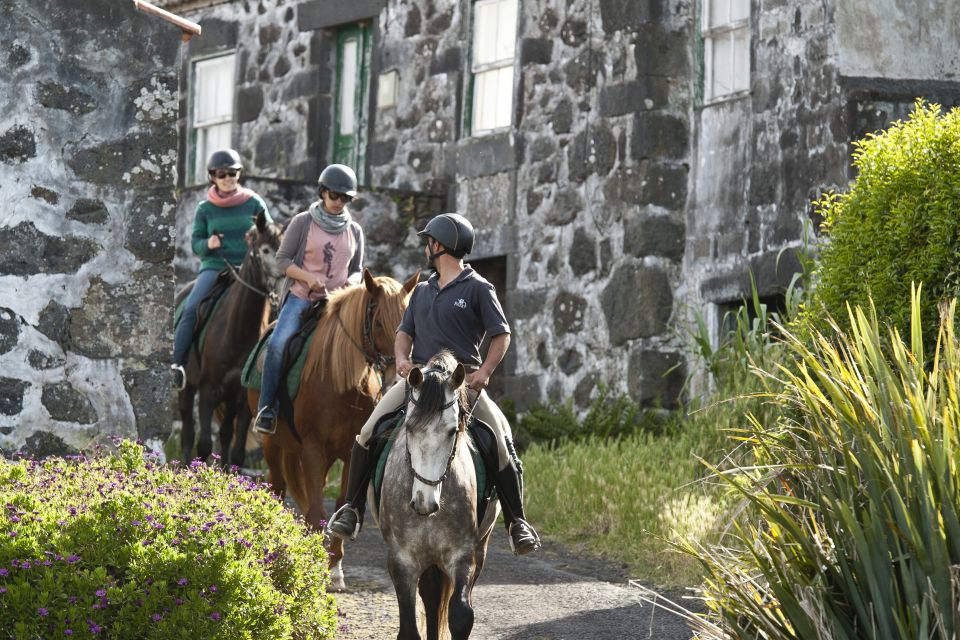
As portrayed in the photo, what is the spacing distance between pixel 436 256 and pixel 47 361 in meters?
2.26

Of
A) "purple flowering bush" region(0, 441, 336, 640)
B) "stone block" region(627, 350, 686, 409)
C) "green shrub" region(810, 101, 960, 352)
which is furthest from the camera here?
"stone block" region(627, 350, 686, 409)

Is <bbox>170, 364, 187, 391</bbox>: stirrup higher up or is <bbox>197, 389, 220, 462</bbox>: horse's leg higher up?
<bbox>170, 364, 187, 391</bbox>: stirrup

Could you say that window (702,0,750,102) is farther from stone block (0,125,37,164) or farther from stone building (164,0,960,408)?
stone block (0,125,37,164)

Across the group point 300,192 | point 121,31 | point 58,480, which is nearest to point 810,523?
point 58,480

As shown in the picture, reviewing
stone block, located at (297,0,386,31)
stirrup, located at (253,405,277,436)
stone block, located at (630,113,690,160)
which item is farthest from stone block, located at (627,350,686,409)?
stone block, located at (297,0,386,31)

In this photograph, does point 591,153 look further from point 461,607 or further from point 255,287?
point 461,607

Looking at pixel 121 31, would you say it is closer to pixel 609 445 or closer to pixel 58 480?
pixel 58 480

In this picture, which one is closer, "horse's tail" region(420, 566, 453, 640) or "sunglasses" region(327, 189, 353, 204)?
"horse's tail" region(420, 566, 453, 640)

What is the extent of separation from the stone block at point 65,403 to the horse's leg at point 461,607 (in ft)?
8.74

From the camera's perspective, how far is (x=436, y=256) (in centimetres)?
786

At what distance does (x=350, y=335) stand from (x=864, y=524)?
4.57m

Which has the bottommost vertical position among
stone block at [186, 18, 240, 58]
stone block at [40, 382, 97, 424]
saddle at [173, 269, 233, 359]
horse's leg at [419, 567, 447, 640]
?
horse's leg at [419, 567, 447, 640]

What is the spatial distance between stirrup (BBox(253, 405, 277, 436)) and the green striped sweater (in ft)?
9.56

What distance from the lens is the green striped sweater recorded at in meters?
12.7
